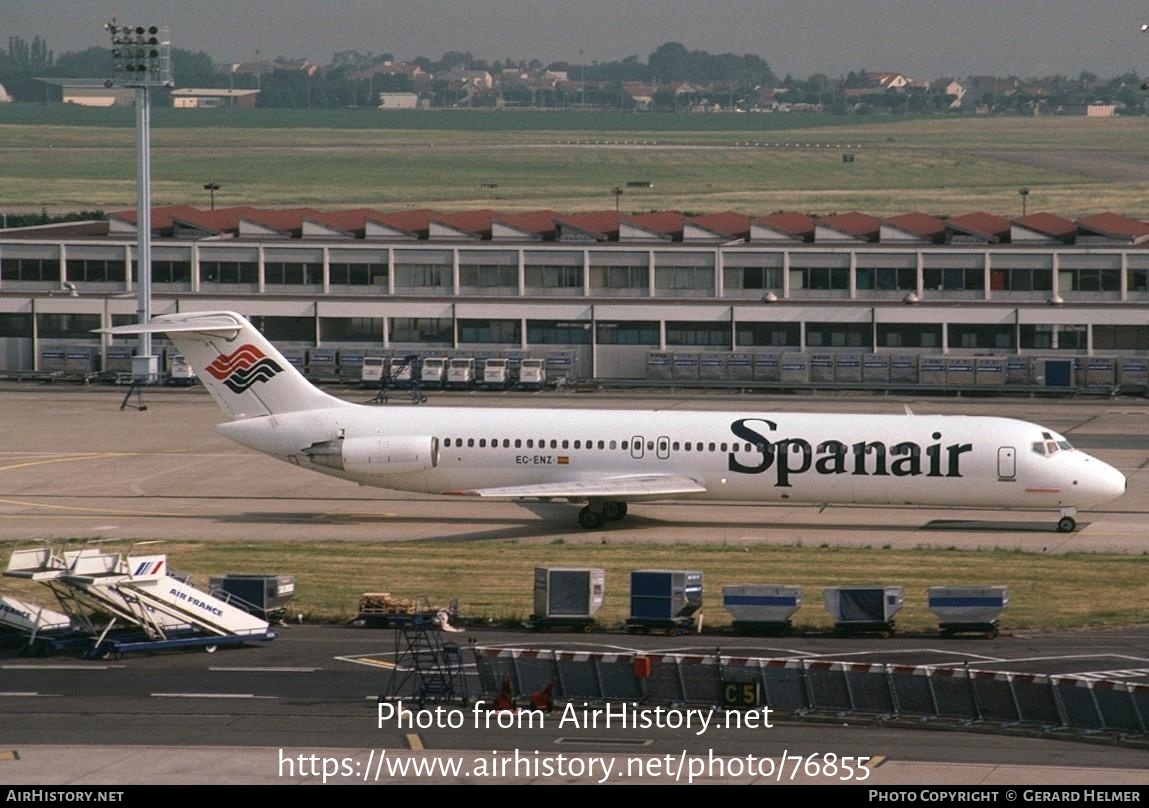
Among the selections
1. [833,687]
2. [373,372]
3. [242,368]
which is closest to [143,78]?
[373,372]

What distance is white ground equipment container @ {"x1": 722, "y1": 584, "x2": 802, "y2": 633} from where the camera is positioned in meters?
39.7

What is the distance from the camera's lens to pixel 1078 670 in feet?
118

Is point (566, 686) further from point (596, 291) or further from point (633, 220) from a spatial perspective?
point (633, 220)

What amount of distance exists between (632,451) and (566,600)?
47.9 ft

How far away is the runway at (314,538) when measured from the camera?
97.2ft

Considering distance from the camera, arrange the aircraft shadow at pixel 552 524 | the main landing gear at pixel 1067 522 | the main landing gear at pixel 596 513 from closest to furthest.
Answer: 1. the main landing gear at pixel 1067 522
2. the aircraft shadow at pixel 552 524
3. the main landing gear at pixel 596 513

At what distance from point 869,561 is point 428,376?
154ft

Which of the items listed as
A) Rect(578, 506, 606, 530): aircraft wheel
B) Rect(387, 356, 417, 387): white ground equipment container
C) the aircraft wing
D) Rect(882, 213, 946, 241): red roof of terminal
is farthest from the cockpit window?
Rect(882, 213, 946, 241): red roof of terminal

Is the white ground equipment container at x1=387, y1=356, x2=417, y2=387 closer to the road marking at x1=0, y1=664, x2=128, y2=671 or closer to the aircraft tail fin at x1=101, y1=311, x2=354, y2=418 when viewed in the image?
the aircraft tail fin at x1=101, y1=311, x2=354, y2=418

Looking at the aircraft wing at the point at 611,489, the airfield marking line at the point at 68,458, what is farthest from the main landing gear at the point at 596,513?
the airfield marking line at the point at 68,458

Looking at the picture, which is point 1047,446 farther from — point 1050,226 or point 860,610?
point 1050,226

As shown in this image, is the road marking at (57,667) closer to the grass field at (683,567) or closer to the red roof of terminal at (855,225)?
the grass field at (683,567)

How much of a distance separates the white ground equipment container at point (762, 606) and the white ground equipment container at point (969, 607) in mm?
2907

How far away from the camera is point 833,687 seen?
3250 centimetres
